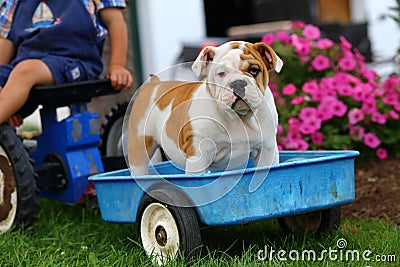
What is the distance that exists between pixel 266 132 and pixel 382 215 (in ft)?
2.70

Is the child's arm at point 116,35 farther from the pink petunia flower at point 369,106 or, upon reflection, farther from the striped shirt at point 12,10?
the pink petunia flower at point 369,106

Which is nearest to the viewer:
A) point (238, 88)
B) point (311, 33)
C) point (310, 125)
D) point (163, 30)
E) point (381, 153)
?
point (238, 88)

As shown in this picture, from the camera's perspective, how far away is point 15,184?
271cm

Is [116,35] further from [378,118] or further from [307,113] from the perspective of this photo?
[378,118]

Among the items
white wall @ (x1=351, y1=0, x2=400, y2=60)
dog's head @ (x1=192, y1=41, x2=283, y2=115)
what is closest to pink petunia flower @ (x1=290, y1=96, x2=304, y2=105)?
dog's head @ (x1=192, y1=41, x2=283, y2=115)

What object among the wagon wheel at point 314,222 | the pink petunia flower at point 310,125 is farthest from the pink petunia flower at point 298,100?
the wagon wheel at point 314,222

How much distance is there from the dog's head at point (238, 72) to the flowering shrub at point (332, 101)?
1439 millimetres

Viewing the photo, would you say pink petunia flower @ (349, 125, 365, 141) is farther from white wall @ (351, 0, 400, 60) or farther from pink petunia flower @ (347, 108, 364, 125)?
white wall @ (351, 0, 400, 60)

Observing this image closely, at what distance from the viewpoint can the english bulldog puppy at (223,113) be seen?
2.10 m

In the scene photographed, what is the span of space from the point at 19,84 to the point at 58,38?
31 cm

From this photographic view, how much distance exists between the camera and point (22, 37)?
3066 millimetres

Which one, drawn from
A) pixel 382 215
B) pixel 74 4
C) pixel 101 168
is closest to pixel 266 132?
pixel 382 215

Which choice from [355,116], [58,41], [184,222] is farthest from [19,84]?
[355,116]

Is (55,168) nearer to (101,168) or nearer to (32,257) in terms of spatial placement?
(101,168)
